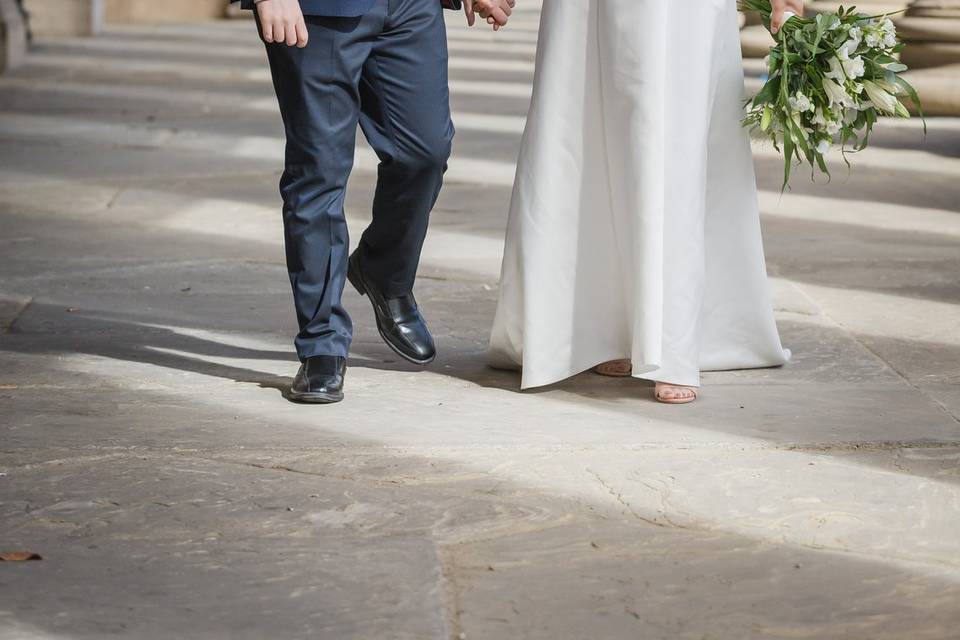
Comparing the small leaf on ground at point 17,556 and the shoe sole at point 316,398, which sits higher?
the small leaf on ground at point 17,556

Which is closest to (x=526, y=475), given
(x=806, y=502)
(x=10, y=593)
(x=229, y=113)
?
(x=806, y=502)

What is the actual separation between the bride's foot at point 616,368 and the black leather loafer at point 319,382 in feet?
2.59

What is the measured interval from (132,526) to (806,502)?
140cm

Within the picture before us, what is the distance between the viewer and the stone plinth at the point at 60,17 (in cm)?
1772

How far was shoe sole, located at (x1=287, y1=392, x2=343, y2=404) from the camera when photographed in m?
3.96

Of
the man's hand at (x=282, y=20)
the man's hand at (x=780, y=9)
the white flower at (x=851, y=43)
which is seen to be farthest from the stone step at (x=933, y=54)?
the man's hand at (x=282, y=20)

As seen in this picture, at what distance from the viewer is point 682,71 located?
3.92 metres

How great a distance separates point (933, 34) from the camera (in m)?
10.7

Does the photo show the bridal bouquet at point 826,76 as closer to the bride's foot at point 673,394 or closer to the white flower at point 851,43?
the white flower at point 851,43

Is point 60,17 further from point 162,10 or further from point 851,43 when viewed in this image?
point 851,43

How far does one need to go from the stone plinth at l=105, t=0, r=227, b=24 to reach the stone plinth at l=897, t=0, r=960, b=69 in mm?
12121

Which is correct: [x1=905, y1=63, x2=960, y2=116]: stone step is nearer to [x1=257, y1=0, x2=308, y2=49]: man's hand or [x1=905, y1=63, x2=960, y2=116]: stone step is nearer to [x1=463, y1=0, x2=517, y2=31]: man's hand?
[x1=463, y1=0, x2=517, y2=31]: man's hand

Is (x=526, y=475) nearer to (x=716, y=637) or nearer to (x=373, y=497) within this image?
(x=373, y=497)

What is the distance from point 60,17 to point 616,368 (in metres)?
14.9
